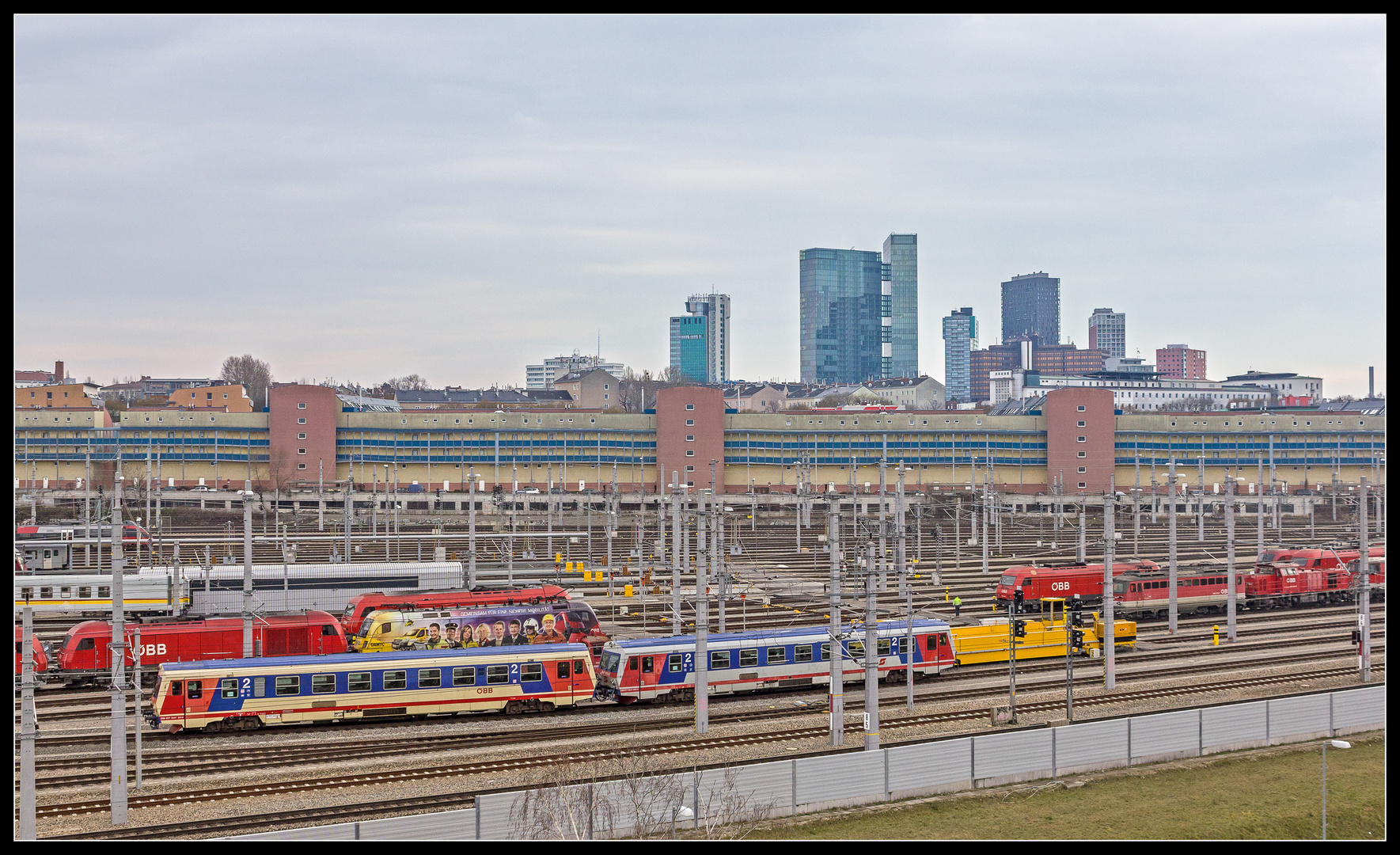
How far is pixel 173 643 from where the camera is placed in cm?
3603

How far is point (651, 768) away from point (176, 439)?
3458 inches

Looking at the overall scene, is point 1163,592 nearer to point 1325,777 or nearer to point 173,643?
point 1325,777

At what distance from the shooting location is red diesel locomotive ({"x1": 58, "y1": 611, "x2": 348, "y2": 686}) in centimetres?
3600

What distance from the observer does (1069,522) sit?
89.6 m

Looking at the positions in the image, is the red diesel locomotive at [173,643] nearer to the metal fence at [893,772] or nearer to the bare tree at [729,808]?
the metal fence at [893,772]

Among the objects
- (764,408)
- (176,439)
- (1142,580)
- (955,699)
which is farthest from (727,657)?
(764,408)

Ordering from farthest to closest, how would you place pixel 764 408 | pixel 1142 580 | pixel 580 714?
pixel 764 408, pixel 1142 580, pixel 580 714

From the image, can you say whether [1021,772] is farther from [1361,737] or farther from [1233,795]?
[1361,737]

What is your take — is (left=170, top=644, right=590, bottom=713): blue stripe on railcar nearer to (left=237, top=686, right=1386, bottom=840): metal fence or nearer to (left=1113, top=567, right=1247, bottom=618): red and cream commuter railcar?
(left=237, top=686, right=1386, bottom=840): metal fence

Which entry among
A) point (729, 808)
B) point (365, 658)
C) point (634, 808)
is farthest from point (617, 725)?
point (634, 808)

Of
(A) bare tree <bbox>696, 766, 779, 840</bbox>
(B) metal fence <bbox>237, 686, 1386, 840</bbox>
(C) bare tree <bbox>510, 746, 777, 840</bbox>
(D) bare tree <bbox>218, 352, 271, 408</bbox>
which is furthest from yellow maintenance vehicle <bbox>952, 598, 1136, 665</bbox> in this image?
(D) bare tree <bbox>218, 352, 271, 408</bbox>

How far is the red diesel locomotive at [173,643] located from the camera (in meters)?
36.0

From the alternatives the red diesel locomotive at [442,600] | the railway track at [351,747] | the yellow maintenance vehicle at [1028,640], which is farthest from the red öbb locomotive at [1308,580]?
the red diesel locomotive at [442,600]

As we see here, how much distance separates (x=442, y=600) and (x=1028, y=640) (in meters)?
20.8
